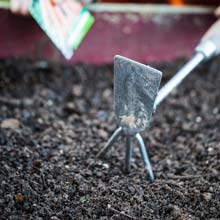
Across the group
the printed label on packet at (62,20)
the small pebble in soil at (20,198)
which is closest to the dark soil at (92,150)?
the small pebble in soil at (20,198)

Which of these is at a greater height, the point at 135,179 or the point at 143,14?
the point at 143,14

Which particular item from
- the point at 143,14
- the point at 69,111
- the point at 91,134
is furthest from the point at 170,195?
the point at 143,14

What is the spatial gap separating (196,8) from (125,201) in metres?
1.13

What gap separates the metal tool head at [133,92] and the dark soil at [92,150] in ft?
0.57

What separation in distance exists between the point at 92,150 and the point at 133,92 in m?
0.35

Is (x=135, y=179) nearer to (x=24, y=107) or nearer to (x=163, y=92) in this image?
(x=163, y=92)

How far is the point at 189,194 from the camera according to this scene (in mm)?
1411

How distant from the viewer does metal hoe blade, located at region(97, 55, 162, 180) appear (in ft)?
4.32

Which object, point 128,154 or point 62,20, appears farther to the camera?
point 62,20

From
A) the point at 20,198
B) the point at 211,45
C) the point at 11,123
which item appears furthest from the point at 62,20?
the point at 20,198

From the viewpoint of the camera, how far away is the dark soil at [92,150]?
135 cm

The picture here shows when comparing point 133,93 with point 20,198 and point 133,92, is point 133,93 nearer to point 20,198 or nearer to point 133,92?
point 133,92

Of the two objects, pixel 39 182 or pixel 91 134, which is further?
pixel 91 134

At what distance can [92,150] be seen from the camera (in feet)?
5.40
